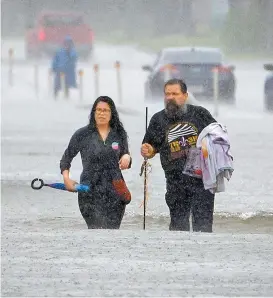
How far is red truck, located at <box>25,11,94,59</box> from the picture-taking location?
4128cm

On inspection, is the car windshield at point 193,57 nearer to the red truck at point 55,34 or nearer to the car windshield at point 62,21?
the red truck at point 55,34

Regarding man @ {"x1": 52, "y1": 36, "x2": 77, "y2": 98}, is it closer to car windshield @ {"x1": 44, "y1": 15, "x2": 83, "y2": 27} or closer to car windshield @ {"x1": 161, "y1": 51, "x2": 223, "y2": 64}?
car windshield @ {"x1": 44, "y1": 15, "x2": 83, "y2": 27}

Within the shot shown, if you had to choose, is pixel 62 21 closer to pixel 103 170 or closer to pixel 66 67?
pixel 66 67

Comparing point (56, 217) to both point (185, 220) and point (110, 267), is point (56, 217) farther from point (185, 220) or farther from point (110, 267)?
point (110, 267)

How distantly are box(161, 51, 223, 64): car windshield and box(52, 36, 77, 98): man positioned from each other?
5.20m

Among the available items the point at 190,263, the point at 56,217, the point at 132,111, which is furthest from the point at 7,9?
the point at 190,263

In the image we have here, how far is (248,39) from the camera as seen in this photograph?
106ft

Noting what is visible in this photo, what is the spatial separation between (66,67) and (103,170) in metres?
26.5

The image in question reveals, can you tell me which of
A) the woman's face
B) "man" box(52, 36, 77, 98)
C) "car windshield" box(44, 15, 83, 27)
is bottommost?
"man" box(52, 36, 77, 98)

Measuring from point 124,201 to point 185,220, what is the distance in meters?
0.56

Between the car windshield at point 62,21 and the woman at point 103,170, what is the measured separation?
27285 mm

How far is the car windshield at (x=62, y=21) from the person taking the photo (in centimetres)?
4062

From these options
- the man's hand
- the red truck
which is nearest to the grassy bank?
the red truck

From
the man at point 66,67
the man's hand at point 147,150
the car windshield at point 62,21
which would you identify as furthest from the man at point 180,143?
the car windshield at point 62,21
